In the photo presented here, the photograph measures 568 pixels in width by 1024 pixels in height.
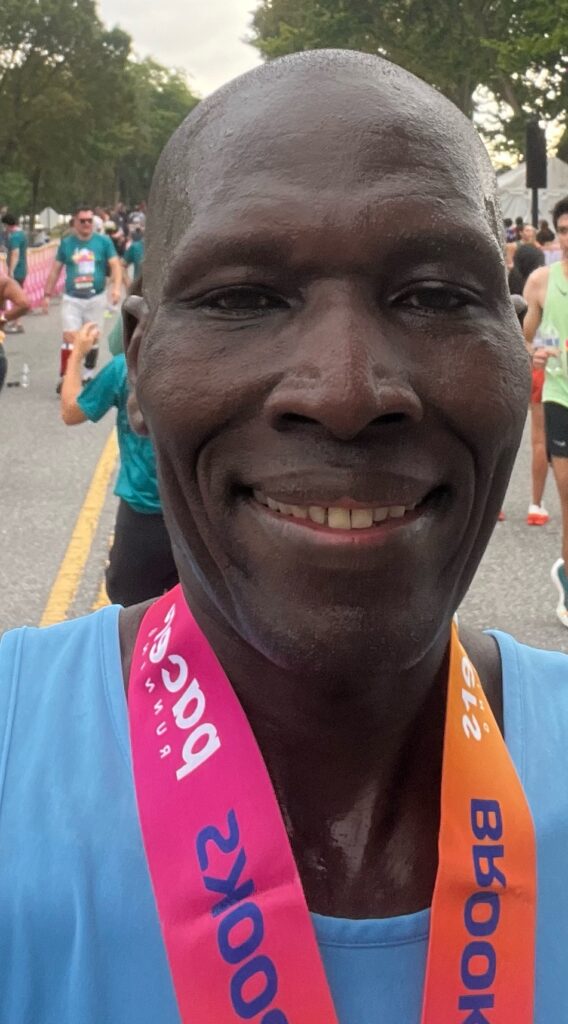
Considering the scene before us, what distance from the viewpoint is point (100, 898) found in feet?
3.76

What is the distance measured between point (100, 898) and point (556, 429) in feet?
16.0

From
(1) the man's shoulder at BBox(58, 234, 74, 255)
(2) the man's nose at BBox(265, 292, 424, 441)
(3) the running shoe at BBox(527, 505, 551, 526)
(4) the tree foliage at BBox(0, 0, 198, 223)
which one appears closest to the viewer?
(2) the man's nose at BBox(265, 292, 424, 441)

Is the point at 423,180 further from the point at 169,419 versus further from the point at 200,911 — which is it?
the point at 200,911

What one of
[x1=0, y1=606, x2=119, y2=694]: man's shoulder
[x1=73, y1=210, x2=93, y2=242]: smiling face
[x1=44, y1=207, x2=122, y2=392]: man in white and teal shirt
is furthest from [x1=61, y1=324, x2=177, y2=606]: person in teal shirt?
[x1=73, y1=210, x2=93, y2=242]: smiling face

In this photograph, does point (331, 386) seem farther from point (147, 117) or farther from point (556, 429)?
point (147, 117)

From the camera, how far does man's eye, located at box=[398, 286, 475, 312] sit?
1.09 meters

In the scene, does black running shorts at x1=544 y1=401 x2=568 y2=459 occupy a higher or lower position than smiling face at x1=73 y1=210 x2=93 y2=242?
lower

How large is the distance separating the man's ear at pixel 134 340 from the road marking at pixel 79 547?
385cm

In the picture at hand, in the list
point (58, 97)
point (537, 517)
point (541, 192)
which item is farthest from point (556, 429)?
point (58, 97)

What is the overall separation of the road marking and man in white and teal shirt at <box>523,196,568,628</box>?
2394mm

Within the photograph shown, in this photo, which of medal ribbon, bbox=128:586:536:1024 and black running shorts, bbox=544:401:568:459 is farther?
black running shorts, bbox=544:401:568:459

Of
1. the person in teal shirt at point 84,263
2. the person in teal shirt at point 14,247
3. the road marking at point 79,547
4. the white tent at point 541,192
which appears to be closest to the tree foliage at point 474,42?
the white tent at point 541,192

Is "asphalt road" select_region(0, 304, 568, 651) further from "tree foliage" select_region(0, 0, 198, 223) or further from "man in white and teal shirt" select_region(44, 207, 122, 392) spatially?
"tree foliage" select_region(0, 0, 198, 223)

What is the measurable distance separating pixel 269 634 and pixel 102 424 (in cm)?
965
